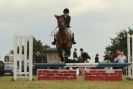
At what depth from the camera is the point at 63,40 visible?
24.1 meters

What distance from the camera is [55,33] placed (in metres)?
24.1

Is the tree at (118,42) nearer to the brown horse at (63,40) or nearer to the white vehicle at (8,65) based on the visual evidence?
the white vehicle at (8,65)

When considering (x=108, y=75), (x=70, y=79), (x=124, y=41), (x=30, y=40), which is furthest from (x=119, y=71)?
(x=124, y=41)

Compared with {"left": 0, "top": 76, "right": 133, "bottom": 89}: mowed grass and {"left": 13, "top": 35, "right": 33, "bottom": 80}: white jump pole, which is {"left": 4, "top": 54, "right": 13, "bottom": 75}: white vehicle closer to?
{"left": 13, "top": 35, "right": 33, "bottom": 80}: white jump pole

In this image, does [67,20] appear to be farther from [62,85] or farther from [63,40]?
[62,85]

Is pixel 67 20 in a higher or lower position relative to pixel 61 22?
higher

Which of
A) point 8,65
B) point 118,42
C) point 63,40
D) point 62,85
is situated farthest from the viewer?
point 118,42

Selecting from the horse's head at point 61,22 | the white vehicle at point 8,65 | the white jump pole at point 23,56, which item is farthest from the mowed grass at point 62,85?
the white vehicle at point 8,65

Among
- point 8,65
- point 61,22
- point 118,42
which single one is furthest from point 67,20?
point 118,42

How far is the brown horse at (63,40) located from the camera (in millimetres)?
23466

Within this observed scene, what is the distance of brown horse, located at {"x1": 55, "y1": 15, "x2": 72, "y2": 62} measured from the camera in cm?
2347

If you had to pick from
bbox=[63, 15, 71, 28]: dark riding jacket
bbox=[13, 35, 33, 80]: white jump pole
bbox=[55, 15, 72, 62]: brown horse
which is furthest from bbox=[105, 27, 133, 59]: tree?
bbox=[13, 35, 33, 80]: white jump pole

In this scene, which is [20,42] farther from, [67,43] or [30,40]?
[67,43]

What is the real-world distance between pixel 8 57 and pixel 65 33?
2949 cm
